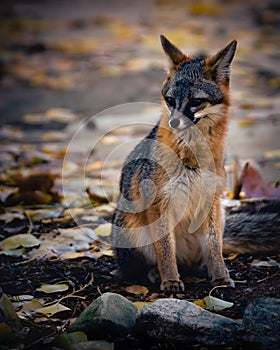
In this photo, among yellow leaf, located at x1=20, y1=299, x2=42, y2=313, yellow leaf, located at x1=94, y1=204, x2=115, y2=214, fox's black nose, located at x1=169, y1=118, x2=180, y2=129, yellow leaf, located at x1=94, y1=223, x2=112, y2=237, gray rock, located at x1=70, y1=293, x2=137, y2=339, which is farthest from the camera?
yellow leaf, located at x1=94, y1=204, x2=115, y2=214

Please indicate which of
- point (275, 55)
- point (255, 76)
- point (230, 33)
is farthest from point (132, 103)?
point (230, 33)

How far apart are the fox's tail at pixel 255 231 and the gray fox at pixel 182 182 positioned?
28 centimetres

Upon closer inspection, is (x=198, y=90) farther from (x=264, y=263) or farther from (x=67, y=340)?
(x=67, y=340)

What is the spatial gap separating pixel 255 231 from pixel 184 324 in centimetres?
141

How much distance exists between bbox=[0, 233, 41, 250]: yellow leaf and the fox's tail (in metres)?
1.30

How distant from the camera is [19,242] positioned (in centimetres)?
522

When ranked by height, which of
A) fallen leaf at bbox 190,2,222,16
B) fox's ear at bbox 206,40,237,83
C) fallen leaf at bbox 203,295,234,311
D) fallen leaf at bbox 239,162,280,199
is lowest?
fallen leaf at bbox 203,295,234,311

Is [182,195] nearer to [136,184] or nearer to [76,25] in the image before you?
[136,184]

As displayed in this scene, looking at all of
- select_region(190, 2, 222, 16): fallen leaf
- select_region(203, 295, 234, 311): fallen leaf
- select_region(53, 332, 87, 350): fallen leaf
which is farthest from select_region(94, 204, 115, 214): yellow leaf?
select_region(190, 2, 222, 16): fallen leaf

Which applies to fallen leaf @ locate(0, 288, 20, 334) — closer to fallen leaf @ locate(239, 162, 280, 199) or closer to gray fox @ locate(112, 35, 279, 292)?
gray fox @ locate(112, 35, 279, 292)

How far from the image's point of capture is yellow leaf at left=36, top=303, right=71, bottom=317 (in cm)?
409

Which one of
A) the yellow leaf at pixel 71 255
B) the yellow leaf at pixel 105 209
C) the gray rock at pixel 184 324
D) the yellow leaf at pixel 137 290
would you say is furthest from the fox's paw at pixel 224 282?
the yellow leaf at pixel 105 209

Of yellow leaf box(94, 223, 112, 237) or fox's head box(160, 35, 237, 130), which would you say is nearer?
fox's head box(160, 35, 237, 130)

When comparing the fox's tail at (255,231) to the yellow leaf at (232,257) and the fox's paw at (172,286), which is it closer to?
the yellow leaf at (232,257)
